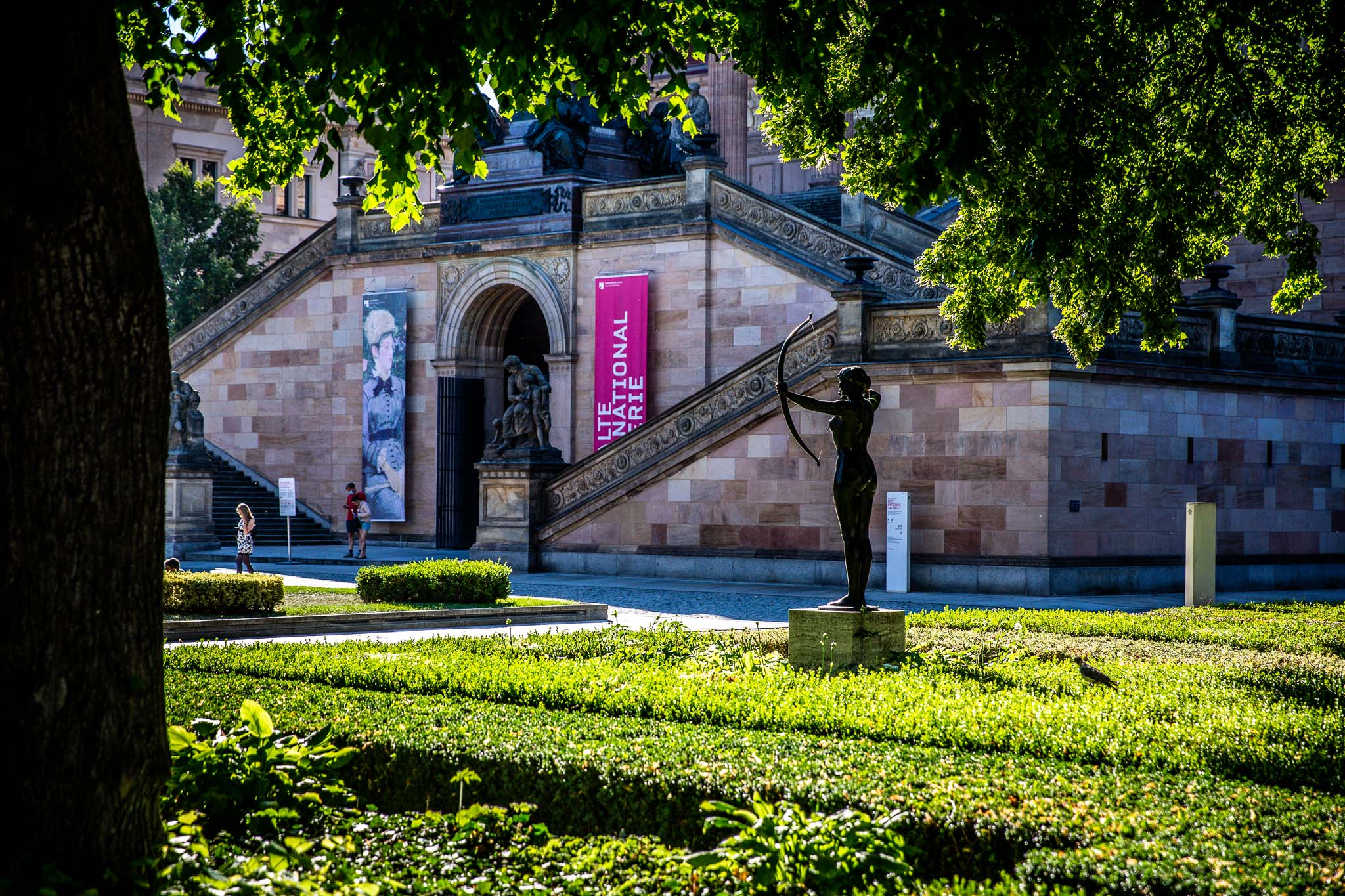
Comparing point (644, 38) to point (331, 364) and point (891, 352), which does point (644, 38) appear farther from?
point (331, 364)

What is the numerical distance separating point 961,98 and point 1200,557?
13.8m

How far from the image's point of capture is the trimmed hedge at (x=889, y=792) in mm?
5941

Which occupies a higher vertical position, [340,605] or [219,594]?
A: [219,594]

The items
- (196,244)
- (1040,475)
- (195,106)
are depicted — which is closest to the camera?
(1040,475)

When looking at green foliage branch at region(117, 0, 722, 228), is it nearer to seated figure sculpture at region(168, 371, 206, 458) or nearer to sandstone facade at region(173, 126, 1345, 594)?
sandstone facade at region(173, 126, 1345, 594)

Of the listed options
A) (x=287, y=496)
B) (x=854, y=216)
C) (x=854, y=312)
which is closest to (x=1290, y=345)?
(x=854, y=312)

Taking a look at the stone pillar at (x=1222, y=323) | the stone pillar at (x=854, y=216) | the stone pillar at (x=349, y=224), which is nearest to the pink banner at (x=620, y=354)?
the stone pillar at (x=854, y=216)

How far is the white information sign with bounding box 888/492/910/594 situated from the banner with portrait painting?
16848 millimetres

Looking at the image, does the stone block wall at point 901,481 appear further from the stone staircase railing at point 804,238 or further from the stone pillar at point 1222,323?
the stone staircase railing at point 804,238

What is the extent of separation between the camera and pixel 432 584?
837 inches

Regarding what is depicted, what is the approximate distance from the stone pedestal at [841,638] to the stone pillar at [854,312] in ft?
41.6

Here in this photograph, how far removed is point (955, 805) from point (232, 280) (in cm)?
4528

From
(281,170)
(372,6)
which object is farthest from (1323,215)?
(372,6)

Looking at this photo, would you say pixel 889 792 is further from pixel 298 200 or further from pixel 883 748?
pixel 298 200
